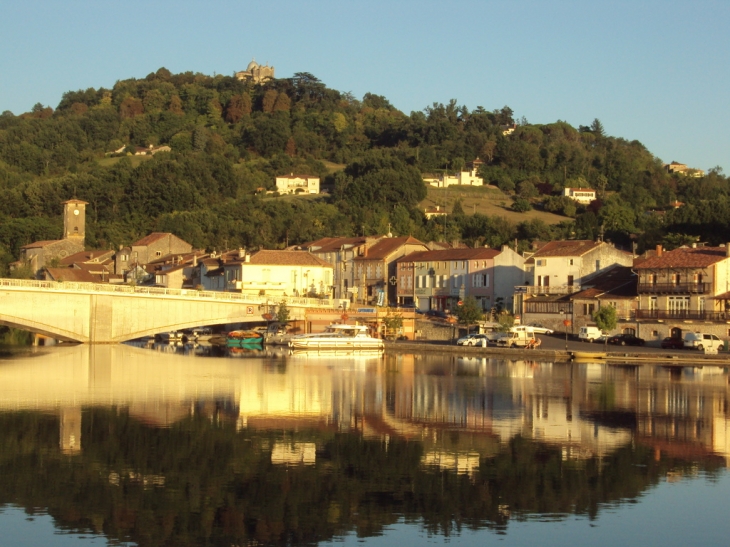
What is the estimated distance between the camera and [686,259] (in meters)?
63.8

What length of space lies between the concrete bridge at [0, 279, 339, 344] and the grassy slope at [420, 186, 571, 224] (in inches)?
2331

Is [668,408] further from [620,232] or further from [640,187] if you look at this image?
[640,187]

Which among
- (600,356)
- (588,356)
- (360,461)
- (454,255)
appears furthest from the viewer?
(454,255)

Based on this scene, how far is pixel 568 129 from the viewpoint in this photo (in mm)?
194875

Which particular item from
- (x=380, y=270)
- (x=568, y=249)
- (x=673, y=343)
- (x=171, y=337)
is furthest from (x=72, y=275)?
(x=673, y=343)

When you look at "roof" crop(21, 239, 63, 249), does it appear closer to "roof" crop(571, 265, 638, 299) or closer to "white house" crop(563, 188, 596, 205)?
"roof" crop(571, 265, 638, 299)

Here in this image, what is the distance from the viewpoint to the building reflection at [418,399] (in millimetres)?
29328

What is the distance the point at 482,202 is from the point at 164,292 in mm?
73747

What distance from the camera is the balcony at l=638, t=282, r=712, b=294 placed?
2447 inches

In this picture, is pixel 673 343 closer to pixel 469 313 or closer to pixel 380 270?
pixel 469 313

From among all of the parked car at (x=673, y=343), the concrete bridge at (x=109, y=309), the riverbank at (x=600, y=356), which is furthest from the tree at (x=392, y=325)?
the parked car at (x=673, y=343)

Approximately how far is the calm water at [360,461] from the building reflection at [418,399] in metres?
0.14

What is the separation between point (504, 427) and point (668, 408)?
804cm

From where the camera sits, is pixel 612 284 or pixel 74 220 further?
pixel 74 220
